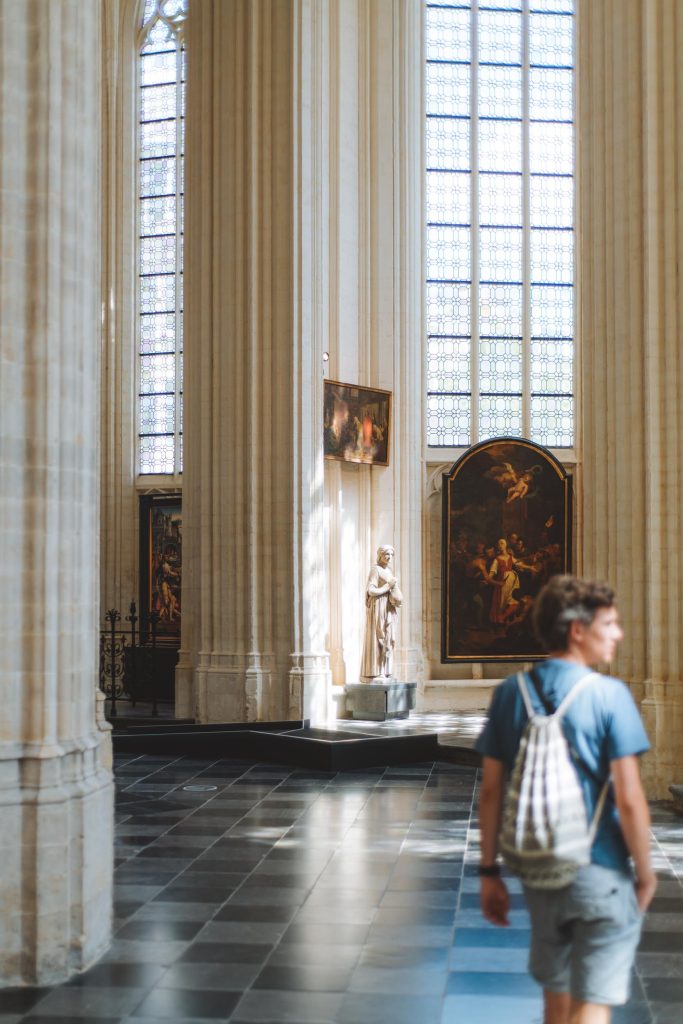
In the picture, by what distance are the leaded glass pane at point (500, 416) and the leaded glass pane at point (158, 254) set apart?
19.4 feet

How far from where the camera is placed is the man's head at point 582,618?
12.2ft

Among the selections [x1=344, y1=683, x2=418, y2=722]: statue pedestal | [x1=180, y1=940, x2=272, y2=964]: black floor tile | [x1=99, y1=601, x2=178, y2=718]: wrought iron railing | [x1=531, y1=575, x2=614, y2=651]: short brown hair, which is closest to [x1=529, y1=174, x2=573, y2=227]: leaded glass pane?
[x1=344, y1=683, x2=418, y2=722]: statue pedestal

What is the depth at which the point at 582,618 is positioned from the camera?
3.73 m

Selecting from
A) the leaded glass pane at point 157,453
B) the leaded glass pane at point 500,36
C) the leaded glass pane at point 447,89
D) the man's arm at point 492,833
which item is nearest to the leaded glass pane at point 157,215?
the leaded glass pane at point 157,453

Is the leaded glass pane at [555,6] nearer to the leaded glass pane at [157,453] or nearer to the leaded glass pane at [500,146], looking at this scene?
the leaded glass pane at [500,146]

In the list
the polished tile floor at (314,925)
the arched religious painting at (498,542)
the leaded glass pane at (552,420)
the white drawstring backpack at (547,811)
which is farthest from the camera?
the leaded glass pane at (552,420)

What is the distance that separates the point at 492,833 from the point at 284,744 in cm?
1046

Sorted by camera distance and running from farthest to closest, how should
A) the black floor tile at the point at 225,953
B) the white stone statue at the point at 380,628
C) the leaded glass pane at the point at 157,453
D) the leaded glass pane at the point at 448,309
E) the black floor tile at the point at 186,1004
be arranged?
1. the leaded glass pane at the point at 157,453
2. the leaded glass pane at the point at 448,309
3. the white stone statue at the point at 380,628
4. the black floor tile at the point at 225,953
5. the black floor tile at the point at 186,1004

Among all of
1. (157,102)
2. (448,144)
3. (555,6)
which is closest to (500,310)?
(448,144)

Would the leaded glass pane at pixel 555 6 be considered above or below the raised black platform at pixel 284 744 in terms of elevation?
above

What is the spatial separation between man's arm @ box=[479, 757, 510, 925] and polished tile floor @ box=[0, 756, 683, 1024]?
2.08 m

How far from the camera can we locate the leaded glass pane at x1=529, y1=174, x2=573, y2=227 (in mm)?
20797

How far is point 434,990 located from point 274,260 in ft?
37.7

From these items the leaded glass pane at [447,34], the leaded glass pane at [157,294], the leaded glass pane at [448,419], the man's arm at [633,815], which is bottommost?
the man's arm at [633,815]
